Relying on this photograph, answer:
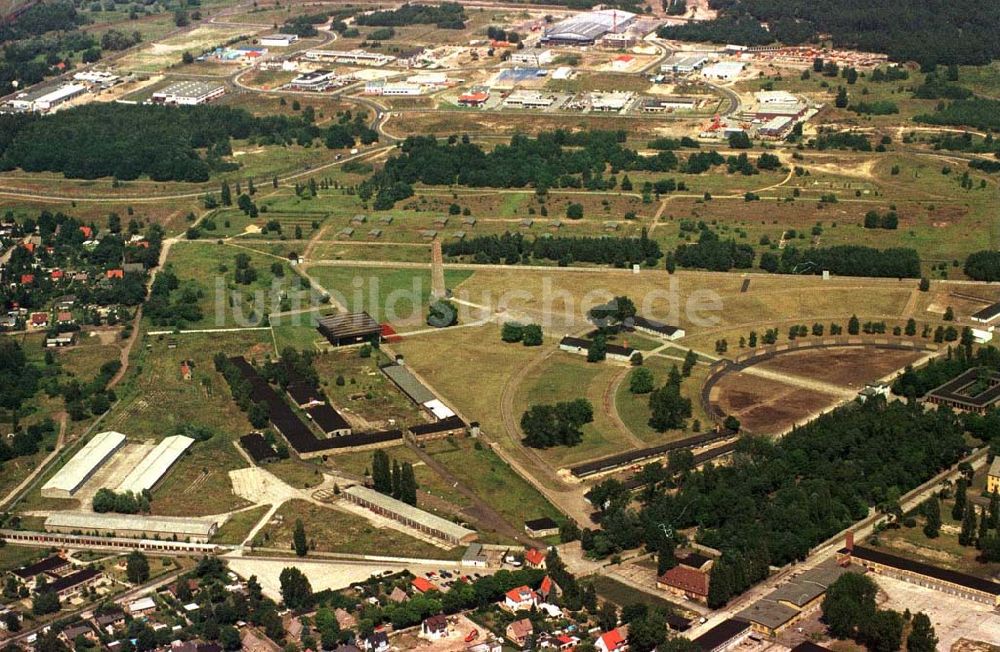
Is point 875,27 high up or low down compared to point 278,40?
down

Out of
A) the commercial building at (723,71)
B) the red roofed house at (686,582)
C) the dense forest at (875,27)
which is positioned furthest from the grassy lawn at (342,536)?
the dense forest at (875,27)

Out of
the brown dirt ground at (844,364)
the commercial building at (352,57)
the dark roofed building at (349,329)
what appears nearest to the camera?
the brown dirt ground at (844,364)

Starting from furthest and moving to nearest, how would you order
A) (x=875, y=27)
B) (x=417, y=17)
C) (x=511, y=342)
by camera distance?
1. (x=417, y=17)
2. (x=875, y=27)
3. (x=511, y=342)

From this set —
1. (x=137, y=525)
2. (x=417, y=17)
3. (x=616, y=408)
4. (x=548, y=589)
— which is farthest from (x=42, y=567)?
(x=417, y=17)

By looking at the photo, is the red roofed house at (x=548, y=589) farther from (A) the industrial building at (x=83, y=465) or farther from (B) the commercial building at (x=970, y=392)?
(B) the commercial building at (x=970, y=392)

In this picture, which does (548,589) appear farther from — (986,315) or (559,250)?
(559,250)

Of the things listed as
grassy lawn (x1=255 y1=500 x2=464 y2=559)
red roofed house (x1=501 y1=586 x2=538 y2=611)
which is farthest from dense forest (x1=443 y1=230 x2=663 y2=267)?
red roofed house (x1=501 y1=586 x2=538 y2=611)

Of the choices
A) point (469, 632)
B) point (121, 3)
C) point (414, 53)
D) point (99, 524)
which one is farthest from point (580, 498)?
point (121, 3)
